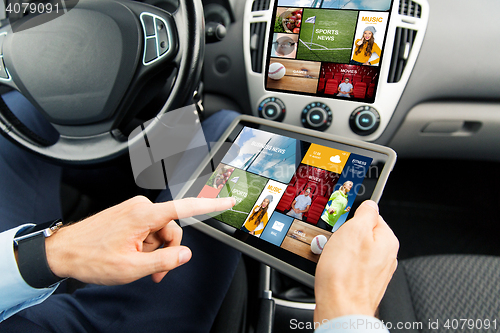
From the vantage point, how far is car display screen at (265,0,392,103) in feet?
2.46

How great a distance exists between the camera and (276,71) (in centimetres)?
86

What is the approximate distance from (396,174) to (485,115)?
0.49 metres

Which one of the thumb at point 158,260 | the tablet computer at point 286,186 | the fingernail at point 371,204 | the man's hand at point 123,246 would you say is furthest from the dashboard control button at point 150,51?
the fingernail at point 371,204

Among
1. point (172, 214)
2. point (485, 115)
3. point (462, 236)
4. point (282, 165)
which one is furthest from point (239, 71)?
point (462, 236)

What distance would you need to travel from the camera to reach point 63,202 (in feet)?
3.26

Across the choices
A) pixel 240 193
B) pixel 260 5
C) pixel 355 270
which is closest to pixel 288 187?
pixel 240 193

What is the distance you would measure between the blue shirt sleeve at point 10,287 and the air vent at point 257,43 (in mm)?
751

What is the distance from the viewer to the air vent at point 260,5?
856mm

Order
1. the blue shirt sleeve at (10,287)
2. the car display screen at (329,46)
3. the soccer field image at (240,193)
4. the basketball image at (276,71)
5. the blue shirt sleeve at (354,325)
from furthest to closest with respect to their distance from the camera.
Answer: the basketball image at (276,71), the car display screen at (329,46), the soccer field image at (240,193), the blue shirt sleeve at (10,287), the blue shirt sleeve at (354,325)

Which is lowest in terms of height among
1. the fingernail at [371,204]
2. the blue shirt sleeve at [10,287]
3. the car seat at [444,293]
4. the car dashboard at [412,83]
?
the car seat at [444,293]

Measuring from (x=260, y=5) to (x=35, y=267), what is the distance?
2.82ft

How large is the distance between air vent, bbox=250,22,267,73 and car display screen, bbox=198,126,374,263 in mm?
277

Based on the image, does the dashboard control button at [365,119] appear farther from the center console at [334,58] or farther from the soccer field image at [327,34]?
the soccer field image at [327,34]

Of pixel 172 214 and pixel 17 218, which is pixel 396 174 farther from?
pixel 17 218
